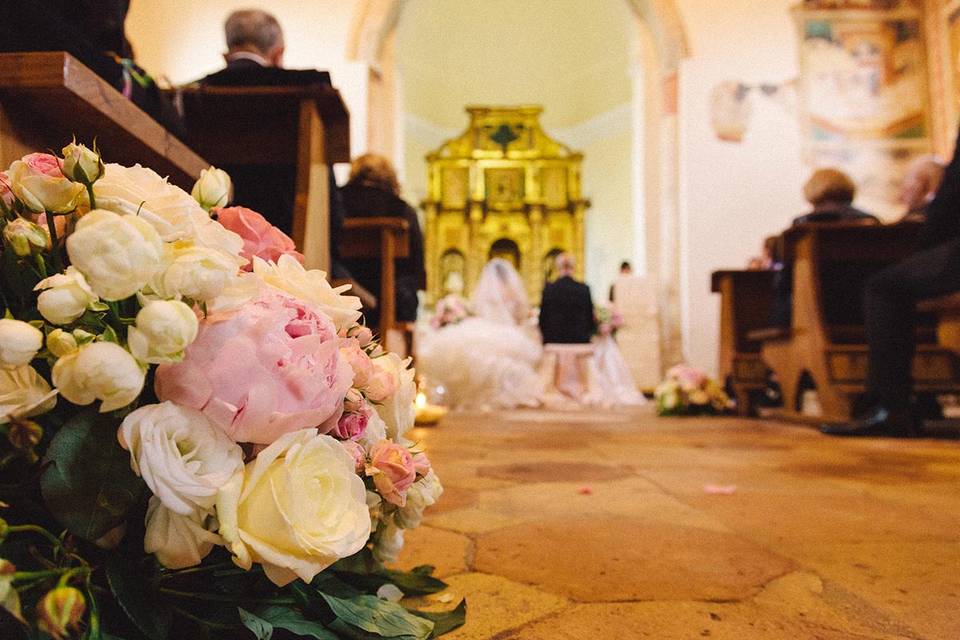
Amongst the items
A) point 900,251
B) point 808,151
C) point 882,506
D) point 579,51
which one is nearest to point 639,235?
point 808,151

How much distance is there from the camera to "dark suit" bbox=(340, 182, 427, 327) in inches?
157

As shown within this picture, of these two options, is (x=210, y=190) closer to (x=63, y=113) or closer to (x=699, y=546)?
(x=63, y=113)

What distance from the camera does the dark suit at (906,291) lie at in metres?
2.64

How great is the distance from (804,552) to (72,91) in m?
1.33

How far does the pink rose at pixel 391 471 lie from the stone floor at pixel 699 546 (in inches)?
8.8

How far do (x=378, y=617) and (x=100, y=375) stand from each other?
353mm

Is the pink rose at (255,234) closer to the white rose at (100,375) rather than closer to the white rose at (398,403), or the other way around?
the white rose at (398,403)

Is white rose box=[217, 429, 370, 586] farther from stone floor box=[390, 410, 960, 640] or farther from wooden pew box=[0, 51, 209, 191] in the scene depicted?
wooden pew box=[0, 51, 209, 191]

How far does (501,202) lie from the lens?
1318 centimetres

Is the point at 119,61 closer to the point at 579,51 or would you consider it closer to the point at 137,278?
the point at 137,278

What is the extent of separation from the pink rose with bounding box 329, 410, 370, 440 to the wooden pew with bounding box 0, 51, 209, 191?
2.02ft

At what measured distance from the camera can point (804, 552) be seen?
1.14 meters

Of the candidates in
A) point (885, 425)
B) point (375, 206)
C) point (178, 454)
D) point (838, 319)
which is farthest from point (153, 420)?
point (838, 319)

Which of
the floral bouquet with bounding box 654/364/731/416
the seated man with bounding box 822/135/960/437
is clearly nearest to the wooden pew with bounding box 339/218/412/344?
the floral bouquet with bounding box 654/364/731/416
